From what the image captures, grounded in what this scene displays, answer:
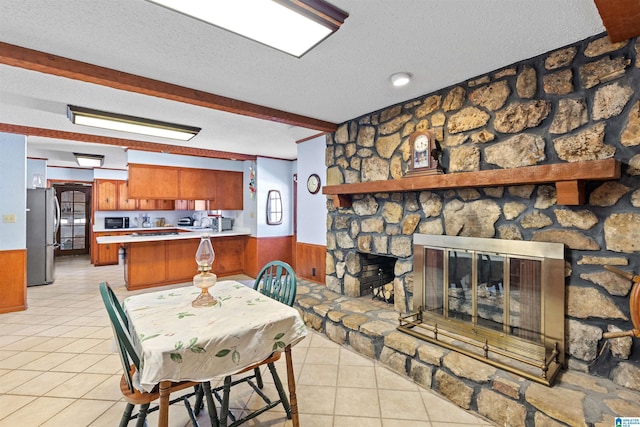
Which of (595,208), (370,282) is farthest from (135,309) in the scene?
(595,208)

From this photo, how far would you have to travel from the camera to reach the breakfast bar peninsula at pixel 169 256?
4664mm

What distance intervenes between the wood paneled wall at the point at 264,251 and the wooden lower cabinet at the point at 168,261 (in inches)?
10.8

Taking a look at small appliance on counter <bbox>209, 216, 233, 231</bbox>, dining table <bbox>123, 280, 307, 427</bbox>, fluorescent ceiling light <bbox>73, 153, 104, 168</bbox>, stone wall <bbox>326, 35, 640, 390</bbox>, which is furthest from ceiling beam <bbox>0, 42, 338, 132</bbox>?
fluorescent ceiling light <bbox>73, 153, 104, 168</bbox>

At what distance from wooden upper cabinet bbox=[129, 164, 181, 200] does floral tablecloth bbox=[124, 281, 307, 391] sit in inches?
144

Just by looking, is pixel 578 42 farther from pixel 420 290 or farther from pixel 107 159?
pixel 107 159

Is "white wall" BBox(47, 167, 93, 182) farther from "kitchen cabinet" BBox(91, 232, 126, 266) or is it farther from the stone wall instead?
the stone wall

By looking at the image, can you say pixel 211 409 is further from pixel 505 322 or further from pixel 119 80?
pixel 119 80

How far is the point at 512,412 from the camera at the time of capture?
1.70m

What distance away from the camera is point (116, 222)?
6.89 metres

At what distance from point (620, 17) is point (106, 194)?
8.31 metres

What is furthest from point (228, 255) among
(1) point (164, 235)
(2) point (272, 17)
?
(2) point (272, 17)

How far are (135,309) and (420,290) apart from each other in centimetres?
215

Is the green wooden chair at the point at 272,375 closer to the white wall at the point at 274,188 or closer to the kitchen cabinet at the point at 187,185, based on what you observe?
the white wall at the point at 274,188

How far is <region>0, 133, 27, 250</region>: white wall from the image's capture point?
371 cm
